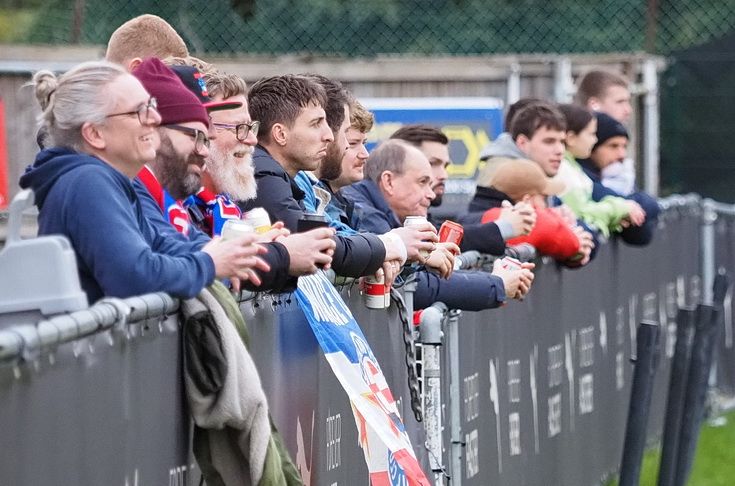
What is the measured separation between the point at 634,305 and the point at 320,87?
4958 millimetres

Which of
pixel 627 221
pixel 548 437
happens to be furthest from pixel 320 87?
pixel 627 221

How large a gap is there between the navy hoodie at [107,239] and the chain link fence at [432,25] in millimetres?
A: 12405

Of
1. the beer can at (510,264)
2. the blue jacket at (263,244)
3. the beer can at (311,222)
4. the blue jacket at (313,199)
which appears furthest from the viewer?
the beer can at (510,264)

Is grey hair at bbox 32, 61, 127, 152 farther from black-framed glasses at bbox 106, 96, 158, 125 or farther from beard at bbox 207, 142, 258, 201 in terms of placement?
beard at bbox 207, 142, 258, 201

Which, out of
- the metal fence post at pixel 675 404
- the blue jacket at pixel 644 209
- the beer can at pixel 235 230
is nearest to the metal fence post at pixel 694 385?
the metal fence post at pixel 675 404

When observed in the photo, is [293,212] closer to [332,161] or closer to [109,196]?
[332,161]

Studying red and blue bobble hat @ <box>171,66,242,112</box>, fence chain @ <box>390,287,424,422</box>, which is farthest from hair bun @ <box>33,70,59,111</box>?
fence chain @ <box>390,287,424,422</box>

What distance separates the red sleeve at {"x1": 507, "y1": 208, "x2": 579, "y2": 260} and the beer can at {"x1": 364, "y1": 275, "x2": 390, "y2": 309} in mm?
2636

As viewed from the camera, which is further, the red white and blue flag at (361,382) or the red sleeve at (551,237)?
the red sleeve at (551,237)

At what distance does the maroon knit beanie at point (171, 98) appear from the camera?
14.7 ft

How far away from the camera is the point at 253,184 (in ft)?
16.1

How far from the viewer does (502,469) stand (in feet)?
22.3

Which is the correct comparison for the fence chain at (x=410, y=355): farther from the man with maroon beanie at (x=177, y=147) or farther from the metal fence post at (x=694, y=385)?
the metal fence post at (x=694, y=385)

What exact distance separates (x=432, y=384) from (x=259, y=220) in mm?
1238
